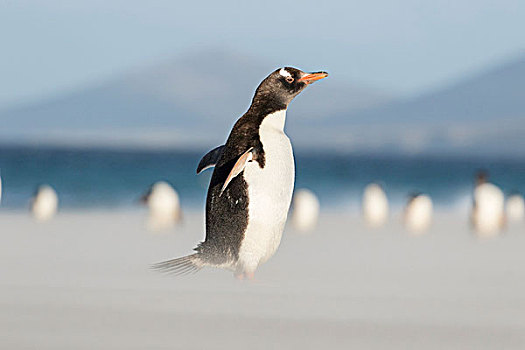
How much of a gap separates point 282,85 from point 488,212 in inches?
203

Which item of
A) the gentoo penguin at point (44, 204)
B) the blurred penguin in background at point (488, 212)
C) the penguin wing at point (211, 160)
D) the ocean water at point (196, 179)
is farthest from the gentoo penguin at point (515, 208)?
the ocean water at point (196, 179)

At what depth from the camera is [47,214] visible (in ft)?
34.9

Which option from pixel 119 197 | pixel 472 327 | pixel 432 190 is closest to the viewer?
pixel 472 327

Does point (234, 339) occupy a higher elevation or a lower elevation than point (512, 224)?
lower

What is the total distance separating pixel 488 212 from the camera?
378 inches

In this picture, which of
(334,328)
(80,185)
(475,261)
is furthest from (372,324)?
(80,185)

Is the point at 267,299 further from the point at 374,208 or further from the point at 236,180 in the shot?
the point at 374,208

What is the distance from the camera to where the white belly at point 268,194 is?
5.03 meters

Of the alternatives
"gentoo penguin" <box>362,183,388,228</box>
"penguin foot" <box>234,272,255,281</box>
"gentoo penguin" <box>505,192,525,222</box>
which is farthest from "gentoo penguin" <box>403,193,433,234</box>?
"penguin foot" <box>234,272,255,281</box>

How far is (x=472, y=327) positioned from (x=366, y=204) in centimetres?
653

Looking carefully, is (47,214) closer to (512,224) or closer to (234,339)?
(512,224)

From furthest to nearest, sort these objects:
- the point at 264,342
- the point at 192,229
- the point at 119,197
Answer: the point at 119,197 < the point at 192,229 < the point at 264,342

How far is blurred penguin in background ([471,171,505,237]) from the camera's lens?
9469mm

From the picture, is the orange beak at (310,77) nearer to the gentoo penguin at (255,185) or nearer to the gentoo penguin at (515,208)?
the gentoo penguin at (255,185)
